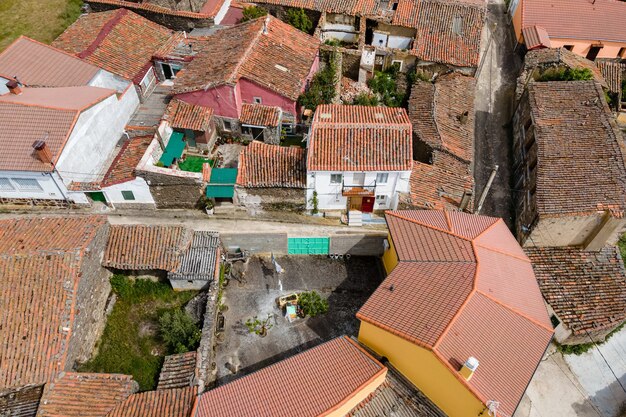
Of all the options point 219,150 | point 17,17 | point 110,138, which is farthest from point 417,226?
point 17,17

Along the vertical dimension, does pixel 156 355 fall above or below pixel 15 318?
below

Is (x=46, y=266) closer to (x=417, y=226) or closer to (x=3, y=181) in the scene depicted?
(x=3, y=181)

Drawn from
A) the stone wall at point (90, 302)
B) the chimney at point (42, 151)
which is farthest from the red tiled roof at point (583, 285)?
the chimney at point (42, 151)

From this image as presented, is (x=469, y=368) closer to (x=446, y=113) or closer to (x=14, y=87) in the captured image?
(x=446, y=113)

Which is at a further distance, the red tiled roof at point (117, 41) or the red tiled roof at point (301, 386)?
the red tiled roof at point (117, 41)

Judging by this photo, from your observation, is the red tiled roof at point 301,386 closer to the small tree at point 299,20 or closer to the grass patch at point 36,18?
the small tree at point 299,20

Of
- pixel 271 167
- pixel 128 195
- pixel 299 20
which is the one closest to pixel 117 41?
pixel 128 195
